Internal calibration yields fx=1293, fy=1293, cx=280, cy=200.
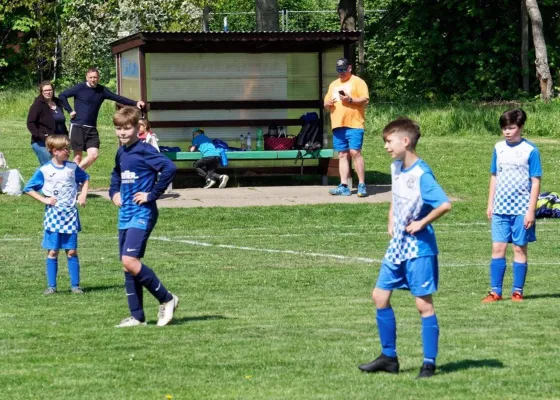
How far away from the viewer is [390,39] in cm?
4881

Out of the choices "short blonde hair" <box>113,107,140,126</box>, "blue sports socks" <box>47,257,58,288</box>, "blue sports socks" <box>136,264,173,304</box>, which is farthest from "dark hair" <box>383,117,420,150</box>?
"blue sports socks" <box>47,257,58,288</box>

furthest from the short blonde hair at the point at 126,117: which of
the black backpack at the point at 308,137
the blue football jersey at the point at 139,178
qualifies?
the black backpack at the point at 308,137

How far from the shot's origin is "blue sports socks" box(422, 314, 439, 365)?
796 cm

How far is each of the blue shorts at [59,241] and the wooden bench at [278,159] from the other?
9.73m

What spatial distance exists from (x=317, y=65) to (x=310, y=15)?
32.1 m

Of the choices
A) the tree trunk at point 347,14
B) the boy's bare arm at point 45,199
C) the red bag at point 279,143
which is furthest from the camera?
the tree trunk at point 347,14

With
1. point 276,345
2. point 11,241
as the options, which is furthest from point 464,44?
point 276,345

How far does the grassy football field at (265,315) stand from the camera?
7.84 meters

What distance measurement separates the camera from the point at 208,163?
22.4 m

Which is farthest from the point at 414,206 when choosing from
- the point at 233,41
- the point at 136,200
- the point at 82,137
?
the point at 233,41

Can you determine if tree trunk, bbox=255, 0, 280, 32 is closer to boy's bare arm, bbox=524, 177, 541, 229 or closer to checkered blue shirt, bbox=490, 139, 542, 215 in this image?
checkered blue shirt, bbox=490, 139, 542, 215

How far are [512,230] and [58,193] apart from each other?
4.30 metres

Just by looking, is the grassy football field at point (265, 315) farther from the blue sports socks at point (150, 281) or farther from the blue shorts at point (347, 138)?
the blue shorts at point (347, 138)

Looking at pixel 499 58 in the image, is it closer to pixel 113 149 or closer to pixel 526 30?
pixel 526 30
